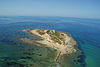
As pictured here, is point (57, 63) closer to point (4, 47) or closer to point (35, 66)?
point (35, 66)

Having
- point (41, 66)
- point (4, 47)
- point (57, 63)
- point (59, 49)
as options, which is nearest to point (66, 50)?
point (59, 49)

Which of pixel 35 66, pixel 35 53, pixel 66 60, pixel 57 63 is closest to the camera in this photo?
pixel 35 66

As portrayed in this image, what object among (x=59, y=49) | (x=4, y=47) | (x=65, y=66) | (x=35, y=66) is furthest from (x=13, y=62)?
(x=59, y=49)

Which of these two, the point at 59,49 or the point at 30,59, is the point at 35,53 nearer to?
the point at 30,59

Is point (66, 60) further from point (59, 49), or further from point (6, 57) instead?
point (6, 57)

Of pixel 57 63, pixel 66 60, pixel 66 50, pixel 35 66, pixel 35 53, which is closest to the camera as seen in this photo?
pixel 35 66

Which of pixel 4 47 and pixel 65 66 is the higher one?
pixel 4 47

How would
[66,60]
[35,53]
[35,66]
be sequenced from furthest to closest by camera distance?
[35,53]
[66,60]
[35,66]

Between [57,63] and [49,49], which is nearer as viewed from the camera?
[57,63]

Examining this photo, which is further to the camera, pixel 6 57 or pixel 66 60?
pixel 66 60
